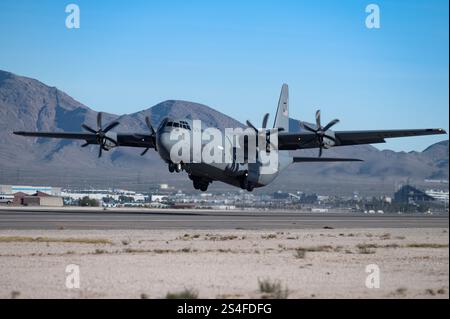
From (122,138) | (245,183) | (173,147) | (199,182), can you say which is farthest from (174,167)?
(122,138)

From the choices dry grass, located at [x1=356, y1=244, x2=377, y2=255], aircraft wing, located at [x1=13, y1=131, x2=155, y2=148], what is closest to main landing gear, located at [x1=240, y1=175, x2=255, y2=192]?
aircraft wing, located at [x1=13, y1=131, x2=155, y2=148]

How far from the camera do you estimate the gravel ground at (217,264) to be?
54.3ft

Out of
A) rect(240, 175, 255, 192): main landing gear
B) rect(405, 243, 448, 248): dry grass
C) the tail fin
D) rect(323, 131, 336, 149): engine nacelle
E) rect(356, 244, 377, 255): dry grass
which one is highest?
the tail fin

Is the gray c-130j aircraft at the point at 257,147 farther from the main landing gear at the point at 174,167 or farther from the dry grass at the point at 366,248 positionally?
the dry grass at the point at 366,248

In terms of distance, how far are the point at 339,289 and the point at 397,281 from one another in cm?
214

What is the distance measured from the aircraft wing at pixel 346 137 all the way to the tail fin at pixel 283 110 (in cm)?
811

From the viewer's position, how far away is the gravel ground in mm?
16562

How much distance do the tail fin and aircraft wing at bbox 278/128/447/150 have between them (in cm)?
811

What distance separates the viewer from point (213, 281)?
709 inches

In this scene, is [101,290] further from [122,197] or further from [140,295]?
[122,197]

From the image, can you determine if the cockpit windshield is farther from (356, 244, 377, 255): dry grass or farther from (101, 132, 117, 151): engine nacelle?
(356, 244, 377, 255): dry grass

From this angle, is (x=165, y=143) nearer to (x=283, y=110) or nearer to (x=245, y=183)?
(x=245, y=183)
